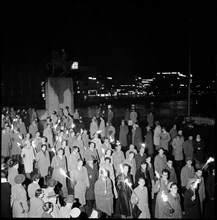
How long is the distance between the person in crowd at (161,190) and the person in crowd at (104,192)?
1.35 m

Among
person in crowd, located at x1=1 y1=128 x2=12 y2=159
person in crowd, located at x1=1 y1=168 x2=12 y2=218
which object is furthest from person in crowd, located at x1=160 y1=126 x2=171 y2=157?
person in crowd, located at x1=1 y1=168 x2=12 y2=218

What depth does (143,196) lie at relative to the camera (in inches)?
251

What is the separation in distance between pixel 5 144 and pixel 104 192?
19.4 feet

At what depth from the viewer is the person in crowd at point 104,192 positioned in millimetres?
6984

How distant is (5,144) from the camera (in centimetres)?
1105

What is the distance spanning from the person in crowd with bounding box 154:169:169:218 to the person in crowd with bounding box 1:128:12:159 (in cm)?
680

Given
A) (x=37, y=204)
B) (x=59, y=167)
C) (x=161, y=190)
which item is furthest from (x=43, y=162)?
(x=161, y=190)

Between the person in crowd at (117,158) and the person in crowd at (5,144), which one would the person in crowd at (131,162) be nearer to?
the person in crowd at (117,158)

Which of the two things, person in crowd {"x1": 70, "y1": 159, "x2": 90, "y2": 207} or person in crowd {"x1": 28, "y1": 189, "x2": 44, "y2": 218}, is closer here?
person in crowd {"x1": 28, "y1": 189, "x2": 44, "y2": 218}

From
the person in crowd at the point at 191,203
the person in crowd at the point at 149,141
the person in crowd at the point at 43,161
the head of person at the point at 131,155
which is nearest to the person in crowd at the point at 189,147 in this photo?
the person in crowd at the point at 149,141

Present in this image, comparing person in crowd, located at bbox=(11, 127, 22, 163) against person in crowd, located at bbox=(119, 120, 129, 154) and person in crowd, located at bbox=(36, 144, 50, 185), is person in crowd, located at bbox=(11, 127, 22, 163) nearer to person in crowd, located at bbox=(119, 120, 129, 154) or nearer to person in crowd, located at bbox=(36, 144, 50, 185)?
person in crowd, located at bbox=(36, 144, 50, 185)

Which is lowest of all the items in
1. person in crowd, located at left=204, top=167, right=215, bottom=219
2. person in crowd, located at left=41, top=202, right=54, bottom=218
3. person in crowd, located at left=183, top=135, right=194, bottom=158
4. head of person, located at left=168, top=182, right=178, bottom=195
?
person in crowd, located at left=204, top=167, right=215, bottom=219

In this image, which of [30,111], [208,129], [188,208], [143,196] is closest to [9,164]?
[143,196]

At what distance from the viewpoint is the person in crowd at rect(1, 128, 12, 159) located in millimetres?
11031
